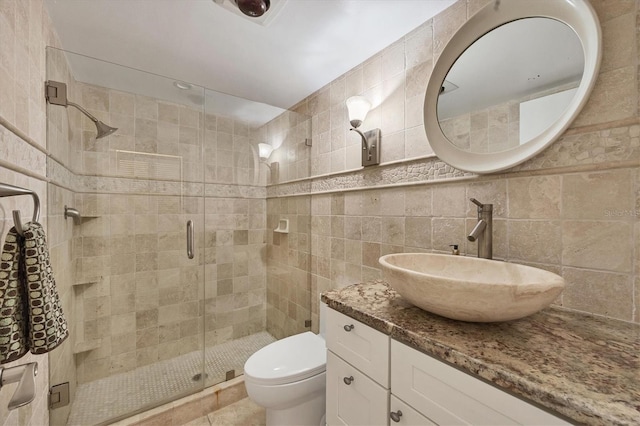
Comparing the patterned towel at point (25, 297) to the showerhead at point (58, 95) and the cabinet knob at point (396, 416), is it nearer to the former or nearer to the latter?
the cabinet knob at point (396, 416)

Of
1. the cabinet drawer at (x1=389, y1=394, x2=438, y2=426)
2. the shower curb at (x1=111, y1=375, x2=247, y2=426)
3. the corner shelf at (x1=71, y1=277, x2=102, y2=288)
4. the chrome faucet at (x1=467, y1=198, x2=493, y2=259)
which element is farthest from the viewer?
the corner shelf at (x1=71, y1=277, x2=102, y2=288)

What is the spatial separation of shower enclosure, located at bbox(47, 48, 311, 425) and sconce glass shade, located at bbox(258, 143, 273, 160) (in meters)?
0.05

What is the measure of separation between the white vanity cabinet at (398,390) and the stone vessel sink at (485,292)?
153 millimetres

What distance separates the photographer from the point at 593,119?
0.85 m

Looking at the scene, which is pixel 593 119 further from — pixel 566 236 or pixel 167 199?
pixel 167 199

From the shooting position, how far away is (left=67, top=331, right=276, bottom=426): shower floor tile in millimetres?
1539

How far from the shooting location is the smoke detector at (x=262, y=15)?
4.04 ft

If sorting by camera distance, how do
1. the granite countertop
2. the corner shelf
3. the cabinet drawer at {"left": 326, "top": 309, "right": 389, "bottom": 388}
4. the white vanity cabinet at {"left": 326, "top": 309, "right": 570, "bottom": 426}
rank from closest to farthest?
1. the granite countertop
2. the white vanity cabinet at {"left": 326, "top": 309, "right": 570, "bottom": 426}
3. the cabinet drawer at {"left": 326, "top": 309, "right": 389, "bottom": 388}
4. the corner shelf

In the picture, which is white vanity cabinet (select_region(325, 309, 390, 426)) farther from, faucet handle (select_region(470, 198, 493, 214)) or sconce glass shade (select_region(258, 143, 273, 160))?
sconce glass shade (select_region(258, 143, 273, 160))

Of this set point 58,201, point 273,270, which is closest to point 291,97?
point 273,270

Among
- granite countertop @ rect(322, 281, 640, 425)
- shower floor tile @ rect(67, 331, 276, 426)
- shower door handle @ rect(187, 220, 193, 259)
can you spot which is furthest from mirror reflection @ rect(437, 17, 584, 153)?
shower floor tile @ rect(67, 331, 276, 426)

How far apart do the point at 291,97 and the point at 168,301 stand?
2.02m

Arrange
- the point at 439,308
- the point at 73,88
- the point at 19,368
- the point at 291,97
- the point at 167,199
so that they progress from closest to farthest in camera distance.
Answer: the point at 19,368 < the point at 439,308 < the point at 73,88 < the point at 167,199 < the point at 291,97

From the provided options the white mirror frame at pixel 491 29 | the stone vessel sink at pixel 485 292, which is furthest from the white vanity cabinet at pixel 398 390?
the white mirror frame at pixel 491 29
